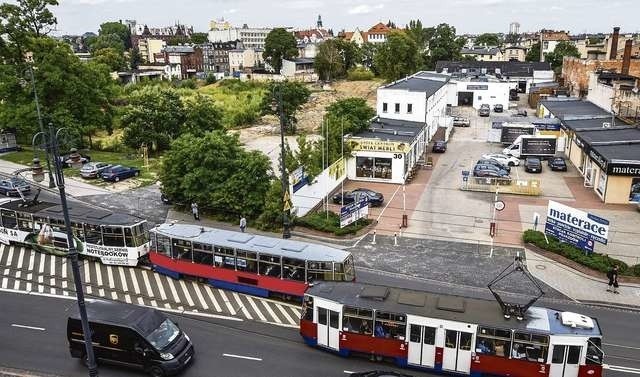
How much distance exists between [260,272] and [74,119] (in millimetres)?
38190

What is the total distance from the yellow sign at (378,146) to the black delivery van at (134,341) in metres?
29.3

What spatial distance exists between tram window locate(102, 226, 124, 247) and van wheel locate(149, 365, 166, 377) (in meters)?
11.2

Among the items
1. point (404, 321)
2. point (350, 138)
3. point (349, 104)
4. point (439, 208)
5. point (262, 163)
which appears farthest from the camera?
point (349, 104)

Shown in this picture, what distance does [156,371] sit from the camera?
18625 mm

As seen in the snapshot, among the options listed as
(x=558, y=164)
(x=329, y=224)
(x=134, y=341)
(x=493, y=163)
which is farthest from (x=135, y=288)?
(x=558, y=164)

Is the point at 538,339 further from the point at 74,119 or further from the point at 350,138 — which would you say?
the point at 74,119

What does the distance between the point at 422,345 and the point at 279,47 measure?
124 meters

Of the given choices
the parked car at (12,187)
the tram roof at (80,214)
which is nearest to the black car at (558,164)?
the tram roof at (80,214)

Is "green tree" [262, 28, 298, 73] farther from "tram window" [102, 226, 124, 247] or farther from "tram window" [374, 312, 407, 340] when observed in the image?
"tram window" [374, 312, 407, 340]

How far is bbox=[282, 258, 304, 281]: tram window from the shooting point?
77.9 ft

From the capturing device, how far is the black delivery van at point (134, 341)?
18484mm

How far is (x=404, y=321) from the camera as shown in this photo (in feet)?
61.5

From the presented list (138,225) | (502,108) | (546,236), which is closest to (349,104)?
(546,236)

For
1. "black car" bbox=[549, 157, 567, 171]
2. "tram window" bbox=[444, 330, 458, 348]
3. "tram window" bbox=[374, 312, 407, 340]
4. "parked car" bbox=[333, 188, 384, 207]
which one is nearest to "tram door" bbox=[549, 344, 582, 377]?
"tram window" bbox=[444, 330, 458, 348]
